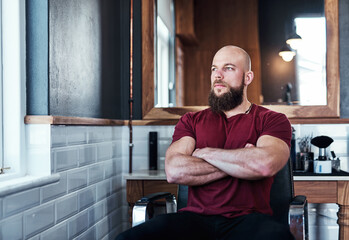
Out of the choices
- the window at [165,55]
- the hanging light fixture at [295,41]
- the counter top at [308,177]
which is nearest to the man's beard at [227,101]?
the counter top at [308,177]

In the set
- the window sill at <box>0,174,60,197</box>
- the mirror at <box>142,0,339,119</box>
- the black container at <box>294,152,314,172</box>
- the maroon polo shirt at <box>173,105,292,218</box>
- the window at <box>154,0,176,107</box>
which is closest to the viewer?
the window sill at <box>0,174,60,197</box>

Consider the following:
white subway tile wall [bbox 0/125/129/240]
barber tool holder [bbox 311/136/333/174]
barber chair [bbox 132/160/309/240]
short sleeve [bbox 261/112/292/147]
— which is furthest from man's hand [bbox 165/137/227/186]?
barber tool holder [bbox 311/136/333/174]

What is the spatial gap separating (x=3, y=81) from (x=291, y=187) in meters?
1.49

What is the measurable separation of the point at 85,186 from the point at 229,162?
0.94m

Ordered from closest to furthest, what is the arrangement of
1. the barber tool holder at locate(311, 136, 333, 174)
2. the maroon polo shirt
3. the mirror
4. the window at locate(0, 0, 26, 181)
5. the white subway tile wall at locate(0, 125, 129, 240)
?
the white subway tile wall at locate(0, 125, 129, 240) < the window at locate(0, 0, 26, 181) < the maroon polo shirt < the barber tool holder at locate(311, 136, 333, 174) < the mirror

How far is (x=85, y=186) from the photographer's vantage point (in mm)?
2334

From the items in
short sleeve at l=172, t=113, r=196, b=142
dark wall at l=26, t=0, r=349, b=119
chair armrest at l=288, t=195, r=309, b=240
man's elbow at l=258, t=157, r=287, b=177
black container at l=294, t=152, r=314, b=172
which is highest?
dark wall at l=26, t=0, r=349, b=119

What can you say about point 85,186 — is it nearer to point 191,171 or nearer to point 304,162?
point 191,171

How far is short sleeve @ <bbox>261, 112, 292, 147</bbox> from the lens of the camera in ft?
6.54

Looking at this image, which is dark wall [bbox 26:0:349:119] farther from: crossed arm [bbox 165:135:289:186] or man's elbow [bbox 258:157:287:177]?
man's elbow [bbox 258:157:287:177]

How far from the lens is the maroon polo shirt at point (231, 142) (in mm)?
1897

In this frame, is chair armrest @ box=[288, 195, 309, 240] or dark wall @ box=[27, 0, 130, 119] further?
dark wall @ box=[27, 0, 130, 119]

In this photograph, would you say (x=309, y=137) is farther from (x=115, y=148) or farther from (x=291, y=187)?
(x=115, y=148)

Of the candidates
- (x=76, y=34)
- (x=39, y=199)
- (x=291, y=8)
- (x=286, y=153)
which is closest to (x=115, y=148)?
(x=76, y=34)
